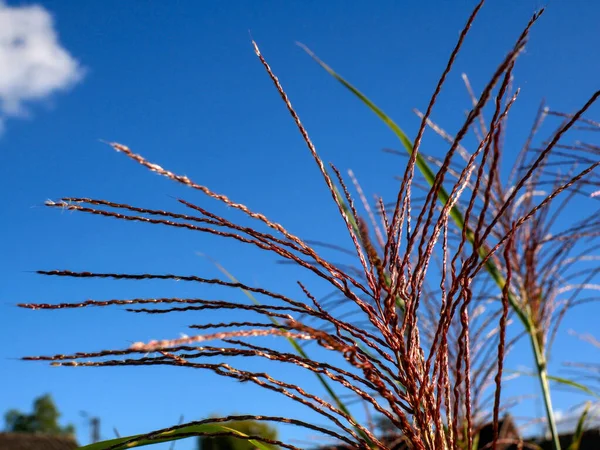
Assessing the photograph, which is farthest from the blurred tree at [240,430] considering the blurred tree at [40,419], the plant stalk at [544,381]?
the blurred tree at [40,419]

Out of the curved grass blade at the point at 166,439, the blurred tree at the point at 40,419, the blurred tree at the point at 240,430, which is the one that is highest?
the blurred tree at the point at 40,419

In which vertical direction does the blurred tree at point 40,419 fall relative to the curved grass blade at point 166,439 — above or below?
above

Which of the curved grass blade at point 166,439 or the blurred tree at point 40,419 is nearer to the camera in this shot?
the curved grass blade at point 166,439

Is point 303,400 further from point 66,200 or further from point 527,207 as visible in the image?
point 527,207

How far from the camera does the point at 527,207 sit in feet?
8.32

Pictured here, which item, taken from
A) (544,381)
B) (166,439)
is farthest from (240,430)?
(166,439)

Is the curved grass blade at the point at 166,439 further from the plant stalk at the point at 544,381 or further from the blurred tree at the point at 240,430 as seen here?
the blurred tree at the point at 240,430

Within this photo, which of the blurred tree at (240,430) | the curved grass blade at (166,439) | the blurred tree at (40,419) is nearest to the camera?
the curved grass blade at (166,439)

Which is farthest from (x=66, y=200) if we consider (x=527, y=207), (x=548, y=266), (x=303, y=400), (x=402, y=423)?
(x=527, y=207)

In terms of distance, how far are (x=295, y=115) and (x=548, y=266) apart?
1.60 m

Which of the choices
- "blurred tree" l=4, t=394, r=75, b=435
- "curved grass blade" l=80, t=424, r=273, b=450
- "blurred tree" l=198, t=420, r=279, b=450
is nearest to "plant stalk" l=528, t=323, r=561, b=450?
"curved grass blade" l=80, t=424, r=273, b=450

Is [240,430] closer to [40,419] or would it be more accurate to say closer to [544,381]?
[544,381]

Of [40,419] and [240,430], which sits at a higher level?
[40,419]

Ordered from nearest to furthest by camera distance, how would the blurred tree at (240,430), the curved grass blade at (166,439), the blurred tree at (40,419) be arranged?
the curved grass blade at (166,439) → the blurred tree at (240,430) → the blurred tree at (40,419)
